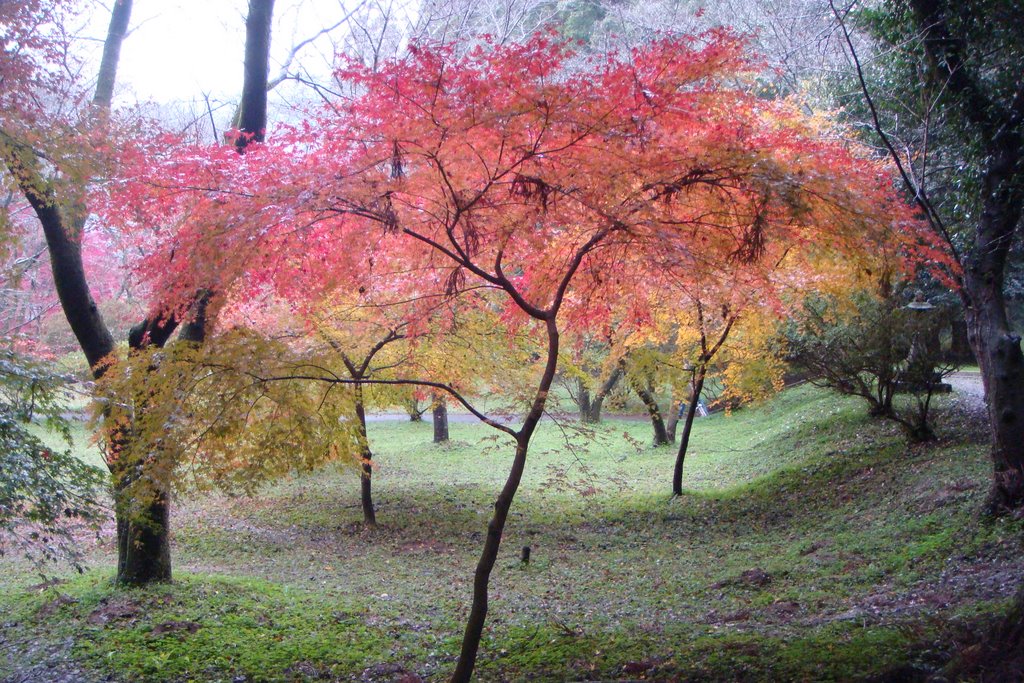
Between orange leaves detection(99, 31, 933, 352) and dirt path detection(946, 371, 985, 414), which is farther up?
orange leaves detection(99, 31, 933, 352)

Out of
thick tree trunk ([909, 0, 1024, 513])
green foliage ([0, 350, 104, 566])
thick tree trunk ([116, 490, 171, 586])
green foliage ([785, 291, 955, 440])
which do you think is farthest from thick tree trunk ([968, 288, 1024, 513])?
thick tree trunk ([116, 490, 171, 586])

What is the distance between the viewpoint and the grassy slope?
5.73 m

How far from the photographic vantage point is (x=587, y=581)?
909 cm

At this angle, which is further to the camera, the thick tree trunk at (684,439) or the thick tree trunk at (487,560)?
the thick tree trunk at (684,439)

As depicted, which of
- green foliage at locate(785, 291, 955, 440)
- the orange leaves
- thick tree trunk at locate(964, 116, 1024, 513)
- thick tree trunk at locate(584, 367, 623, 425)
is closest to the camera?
the orange leaves

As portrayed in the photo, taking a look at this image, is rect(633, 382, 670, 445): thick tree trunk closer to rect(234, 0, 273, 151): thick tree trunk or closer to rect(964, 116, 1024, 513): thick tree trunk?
rect(964, 116, 1024, 513): thick tree trunk

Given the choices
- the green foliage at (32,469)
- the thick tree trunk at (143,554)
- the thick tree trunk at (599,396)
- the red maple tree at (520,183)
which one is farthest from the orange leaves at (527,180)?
the thick tree trunk at (599,396)

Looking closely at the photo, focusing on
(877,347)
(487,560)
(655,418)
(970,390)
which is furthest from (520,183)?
(970,390)

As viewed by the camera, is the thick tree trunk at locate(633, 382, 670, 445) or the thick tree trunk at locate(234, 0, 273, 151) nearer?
the thick tree trunk at locate(234, 0, 273, 151)

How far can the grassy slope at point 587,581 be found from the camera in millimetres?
5730

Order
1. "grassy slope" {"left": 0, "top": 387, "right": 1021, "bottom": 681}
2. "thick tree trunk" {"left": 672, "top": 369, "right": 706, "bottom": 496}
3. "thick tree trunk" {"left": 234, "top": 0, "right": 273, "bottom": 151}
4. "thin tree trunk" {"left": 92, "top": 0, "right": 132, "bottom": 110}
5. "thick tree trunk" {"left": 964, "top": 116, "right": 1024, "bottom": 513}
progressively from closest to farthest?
"grassy slope" {"left": 0, "top": 387, "right": 1021, "bottom": 681}, "thick tree trunk" {"left": 964, "top": 116, "right": 1024, "bottom": 513}, "thick tree trunk" {"left": 234, "top": 0, "right": 273, "bottom": 151}, "thin tree trunk" {"left": 92, "top": 0, "right": 132, "bottom": 110}, "thick tree trunk" {"left": 672, "top": 369, "right": 706, "bottom": 496}

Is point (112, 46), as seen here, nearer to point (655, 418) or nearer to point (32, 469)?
point (32, 469)

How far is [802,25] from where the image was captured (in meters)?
18.0

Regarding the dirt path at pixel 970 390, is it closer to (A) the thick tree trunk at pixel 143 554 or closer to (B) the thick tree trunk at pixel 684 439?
(B) the thick tree trunk at pixel 684 439
